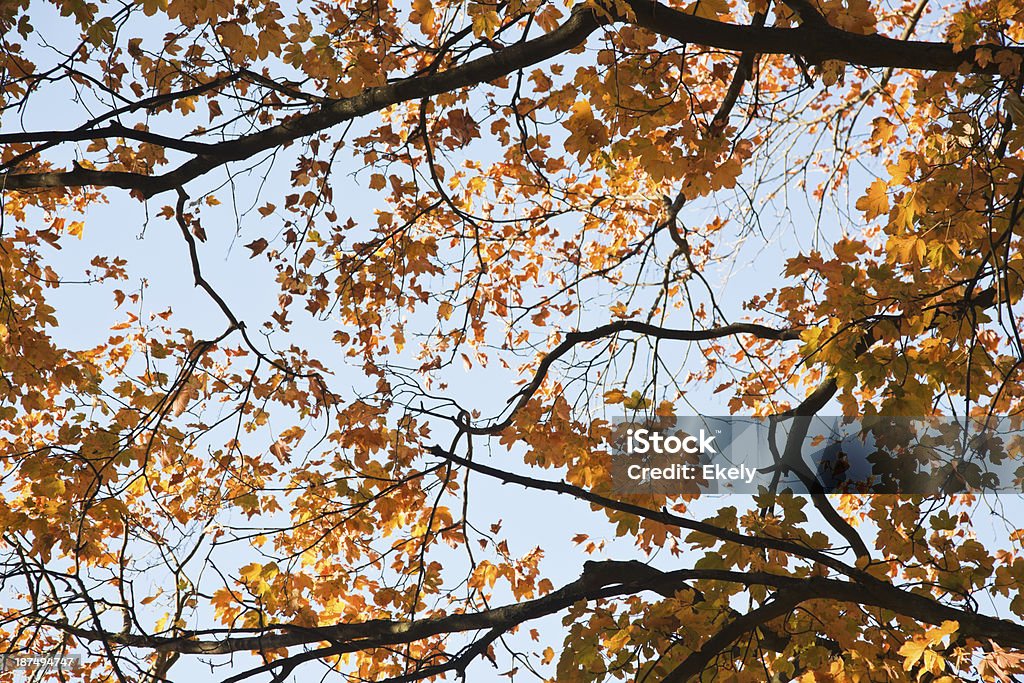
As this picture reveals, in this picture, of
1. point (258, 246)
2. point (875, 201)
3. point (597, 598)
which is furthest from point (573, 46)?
point (258, 246)

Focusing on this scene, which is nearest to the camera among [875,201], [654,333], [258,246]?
[875,201]

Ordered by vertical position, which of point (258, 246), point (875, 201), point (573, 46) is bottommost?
point (875, 201)

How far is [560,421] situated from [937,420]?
79.4 inches

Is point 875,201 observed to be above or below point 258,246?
below

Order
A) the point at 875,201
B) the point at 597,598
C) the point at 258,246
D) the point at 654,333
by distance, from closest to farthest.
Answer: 1. the point at 597,598
2. the point at 875,201
3. the point at 258,246
4. the point at 654,333

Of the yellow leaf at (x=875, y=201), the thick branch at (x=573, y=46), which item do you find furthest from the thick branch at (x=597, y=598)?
the thick branch at (x=573, y=46)

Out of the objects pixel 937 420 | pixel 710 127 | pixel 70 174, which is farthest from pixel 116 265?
pixel 937 420

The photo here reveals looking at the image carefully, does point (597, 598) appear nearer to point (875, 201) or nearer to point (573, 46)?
point (875, 201)

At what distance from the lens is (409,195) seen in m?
6.16

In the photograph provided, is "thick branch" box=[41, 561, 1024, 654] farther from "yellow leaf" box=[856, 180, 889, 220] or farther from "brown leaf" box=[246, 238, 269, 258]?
"brown leaf" box=[246, 238, 269, 258]

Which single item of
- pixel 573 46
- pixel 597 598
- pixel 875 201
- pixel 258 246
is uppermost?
pixel 258 246

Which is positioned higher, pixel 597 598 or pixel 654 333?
pixel 654 333

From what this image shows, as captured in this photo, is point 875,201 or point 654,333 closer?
point 875,201

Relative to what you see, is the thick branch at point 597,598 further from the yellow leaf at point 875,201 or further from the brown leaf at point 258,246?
the brown leaf at point 258,246
